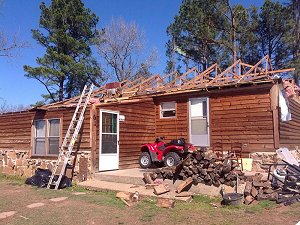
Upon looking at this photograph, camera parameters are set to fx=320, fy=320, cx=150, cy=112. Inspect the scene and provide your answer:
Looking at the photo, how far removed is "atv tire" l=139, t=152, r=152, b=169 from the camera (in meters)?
12.2

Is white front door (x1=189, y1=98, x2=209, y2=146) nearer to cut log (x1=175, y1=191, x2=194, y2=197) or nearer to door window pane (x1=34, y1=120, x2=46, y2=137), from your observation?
cut log (x1=175, y1=191, x2=194, y2=197)

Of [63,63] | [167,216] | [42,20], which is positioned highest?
[42,20]

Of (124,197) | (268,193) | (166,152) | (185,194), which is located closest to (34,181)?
(124,197)

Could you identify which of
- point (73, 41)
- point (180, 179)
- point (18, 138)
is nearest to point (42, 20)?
point (73, 41)

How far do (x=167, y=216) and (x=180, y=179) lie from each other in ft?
8.67

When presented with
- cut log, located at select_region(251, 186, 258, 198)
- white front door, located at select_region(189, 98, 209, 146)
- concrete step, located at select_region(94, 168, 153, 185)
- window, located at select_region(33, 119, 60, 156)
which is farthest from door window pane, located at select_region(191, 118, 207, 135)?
window, located at select_region(33, 119, 60, 156)

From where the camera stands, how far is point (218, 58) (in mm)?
27109

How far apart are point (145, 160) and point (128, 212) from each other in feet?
16.6

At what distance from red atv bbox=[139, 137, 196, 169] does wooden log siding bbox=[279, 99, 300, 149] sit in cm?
363

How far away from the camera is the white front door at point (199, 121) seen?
13.0 metres

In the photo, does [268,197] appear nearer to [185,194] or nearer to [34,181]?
[185,194]

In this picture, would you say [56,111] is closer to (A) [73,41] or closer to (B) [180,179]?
(B) [180,179]

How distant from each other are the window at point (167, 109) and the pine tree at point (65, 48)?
13.1m

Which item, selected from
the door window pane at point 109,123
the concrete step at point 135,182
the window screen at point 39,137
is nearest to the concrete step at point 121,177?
the concrete step at point 135,182
